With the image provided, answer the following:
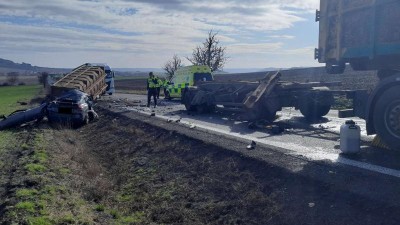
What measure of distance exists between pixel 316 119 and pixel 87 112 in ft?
29.6

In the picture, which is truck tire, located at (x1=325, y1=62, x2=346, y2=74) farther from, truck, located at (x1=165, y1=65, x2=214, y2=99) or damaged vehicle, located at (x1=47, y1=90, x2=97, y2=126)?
truck, located at (x1=165, y1=65, x2=214, y2=99)

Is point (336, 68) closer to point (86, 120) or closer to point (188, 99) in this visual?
point (188, 99)

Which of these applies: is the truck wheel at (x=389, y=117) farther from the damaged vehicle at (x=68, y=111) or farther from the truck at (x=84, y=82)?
the truck at (x=84, y=82)

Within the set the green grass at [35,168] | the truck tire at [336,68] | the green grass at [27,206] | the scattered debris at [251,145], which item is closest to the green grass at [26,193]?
the green grass at [27,206]

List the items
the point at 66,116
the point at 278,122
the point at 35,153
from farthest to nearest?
the point at 66,116, the point at 278,122, the point at 35,153

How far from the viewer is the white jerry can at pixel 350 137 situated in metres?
7.71

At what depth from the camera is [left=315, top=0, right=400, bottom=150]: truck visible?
765cm

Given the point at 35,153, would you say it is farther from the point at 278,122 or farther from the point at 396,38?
the point at 396,38

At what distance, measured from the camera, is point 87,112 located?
18125 mm

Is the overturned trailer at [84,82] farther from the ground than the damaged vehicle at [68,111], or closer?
farther from the ground

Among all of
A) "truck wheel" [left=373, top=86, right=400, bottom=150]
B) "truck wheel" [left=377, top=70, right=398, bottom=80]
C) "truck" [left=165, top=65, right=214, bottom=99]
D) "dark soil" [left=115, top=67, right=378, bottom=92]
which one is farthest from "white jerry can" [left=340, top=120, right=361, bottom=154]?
"truck" [left=165, top=65, right=214, bottom=99]

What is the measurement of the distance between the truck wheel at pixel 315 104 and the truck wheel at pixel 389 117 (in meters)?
5.68

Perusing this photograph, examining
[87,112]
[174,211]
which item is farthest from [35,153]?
[87,112]

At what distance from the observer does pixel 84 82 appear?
23.4 meters
